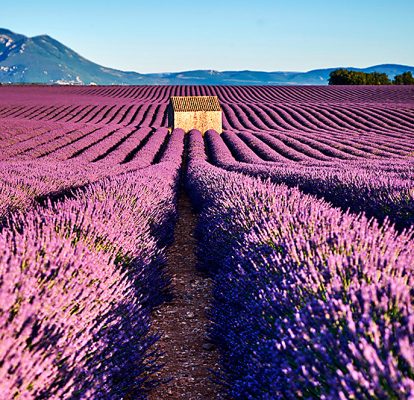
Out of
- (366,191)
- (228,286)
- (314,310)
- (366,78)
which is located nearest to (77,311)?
(314,310)

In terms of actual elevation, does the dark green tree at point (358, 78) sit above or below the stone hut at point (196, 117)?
above

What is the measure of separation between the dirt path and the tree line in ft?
237

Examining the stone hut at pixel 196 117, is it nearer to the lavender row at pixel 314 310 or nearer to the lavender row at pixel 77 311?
the lavender row at pixel 314 310

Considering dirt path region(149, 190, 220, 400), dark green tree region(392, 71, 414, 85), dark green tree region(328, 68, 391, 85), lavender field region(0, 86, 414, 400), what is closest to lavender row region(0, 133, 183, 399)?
lavender field region(0, 86, 414, 400)

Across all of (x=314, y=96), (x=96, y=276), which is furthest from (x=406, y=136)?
(x=314, y=96)

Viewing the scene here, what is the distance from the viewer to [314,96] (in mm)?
56125

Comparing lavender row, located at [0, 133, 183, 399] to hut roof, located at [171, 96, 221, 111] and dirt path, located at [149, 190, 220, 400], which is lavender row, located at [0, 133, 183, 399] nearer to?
dirt path, located at [149, 190, 220, 400]

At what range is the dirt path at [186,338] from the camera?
3572 mm

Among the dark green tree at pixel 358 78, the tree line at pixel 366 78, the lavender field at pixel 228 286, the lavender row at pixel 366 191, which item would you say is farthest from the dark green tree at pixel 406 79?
the lavender row at pixel 366 191

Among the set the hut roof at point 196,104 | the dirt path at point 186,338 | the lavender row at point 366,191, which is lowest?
the dirt path at point 186,338

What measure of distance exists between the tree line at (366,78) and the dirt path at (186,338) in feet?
237

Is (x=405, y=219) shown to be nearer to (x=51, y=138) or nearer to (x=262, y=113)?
(x=51, y=138)

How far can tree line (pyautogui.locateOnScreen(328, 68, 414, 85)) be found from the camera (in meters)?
70.8

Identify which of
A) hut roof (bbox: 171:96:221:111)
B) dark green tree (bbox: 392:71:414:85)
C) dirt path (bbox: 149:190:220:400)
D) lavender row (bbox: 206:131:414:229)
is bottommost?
dirt path (bbox: 149:190:220:400)
